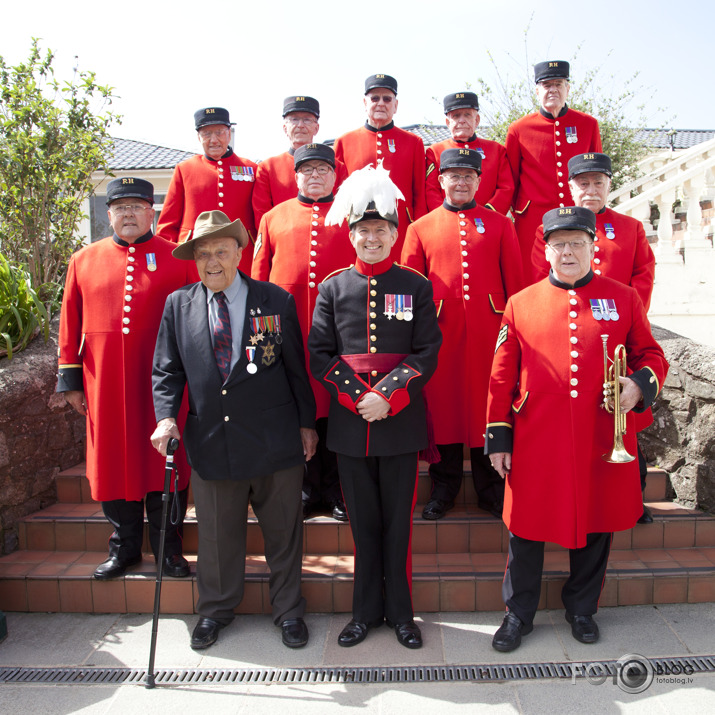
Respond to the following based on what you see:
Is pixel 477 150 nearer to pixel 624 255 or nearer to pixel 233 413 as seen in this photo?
pixel 624 255

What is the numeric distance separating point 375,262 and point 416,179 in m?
1.69

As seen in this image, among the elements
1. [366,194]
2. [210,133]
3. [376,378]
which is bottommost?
[376,378]

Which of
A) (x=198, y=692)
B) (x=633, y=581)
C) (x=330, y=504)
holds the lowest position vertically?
(x=198, y=692)

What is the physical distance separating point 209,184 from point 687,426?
3463 millimetres

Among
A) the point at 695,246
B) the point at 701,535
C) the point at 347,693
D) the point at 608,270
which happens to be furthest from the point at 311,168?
the point at 695,246

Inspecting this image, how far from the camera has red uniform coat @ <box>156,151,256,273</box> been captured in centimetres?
464

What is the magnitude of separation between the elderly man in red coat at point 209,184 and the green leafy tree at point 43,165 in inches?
55.1

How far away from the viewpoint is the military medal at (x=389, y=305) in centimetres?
321

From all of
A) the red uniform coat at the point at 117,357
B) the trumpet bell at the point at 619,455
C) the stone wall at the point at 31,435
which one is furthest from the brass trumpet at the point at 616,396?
the stone wall at the point at 31,435

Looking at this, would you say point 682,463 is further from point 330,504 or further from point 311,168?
point 311,168

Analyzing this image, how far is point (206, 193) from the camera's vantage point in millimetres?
4637

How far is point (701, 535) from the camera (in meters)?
3.88

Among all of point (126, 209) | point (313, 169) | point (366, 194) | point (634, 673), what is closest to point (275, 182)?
point (313, 169)

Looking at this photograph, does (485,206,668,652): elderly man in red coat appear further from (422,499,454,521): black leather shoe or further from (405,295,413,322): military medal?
(422,499,454,521): black leather shoe
